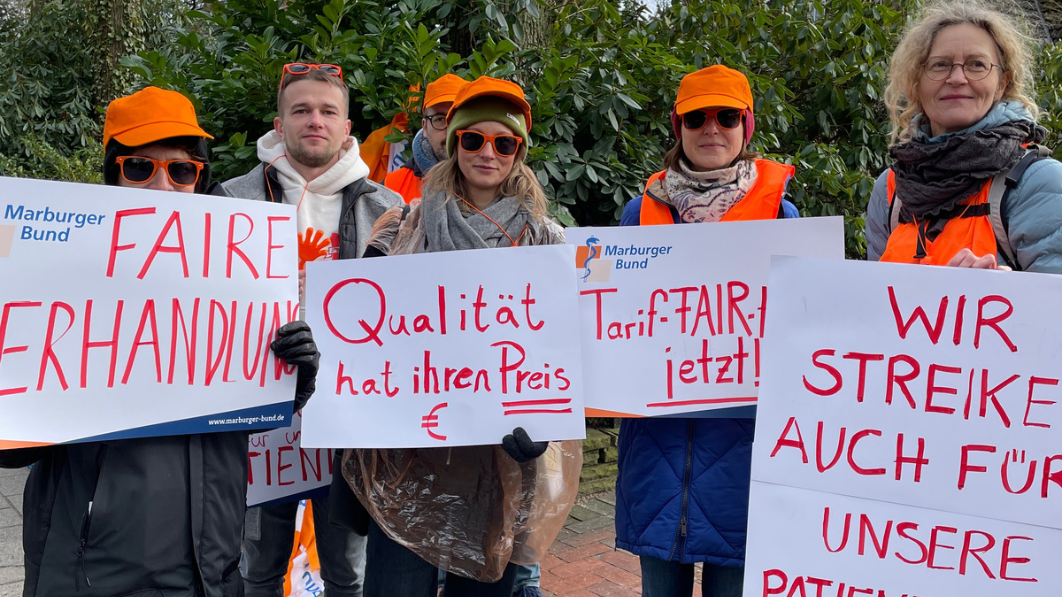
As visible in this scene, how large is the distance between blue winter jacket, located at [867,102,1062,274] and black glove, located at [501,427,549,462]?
1.34 metres

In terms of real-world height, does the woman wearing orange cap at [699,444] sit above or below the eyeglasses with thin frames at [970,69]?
below

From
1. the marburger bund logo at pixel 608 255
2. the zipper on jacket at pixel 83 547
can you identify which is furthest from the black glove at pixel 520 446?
the zipper on jacket at pixel 83 547

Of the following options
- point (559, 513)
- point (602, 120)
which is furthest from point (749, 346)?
point (602, 120)

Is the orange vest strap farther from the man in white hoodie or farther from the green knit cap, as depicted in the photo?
the man in white hoodie

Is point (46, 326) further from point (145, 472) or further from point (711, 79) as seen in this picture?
point (711, 79)

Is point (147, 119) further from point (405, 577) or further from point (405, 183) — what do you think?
point (405, 183)

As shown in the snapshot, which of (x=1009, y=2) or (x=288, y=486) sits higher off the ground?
(x=1009, y=2)

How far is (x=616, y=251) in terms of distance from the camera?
2.51 m

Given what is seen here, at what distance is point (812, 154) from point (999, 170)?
364 cm

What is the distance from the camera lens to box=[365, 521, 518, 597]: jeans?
8.08ft

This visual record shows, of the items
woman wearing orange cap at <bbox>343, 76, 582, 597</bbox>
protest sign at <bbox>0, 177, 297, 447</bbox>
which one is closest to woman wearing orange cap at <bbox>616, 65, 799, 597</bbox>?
woman wearing orange cap at <bbox>343, 76, 582, 597</bbox>

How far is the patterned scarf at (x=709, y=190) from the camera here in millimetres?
2553

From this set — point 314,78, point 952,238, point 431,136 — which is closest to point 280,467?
point 314,78

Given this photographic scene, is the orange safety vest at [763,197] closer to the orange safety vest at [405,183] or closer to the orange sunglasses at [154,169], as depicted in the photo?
the orange sunglasses at [154,169]
